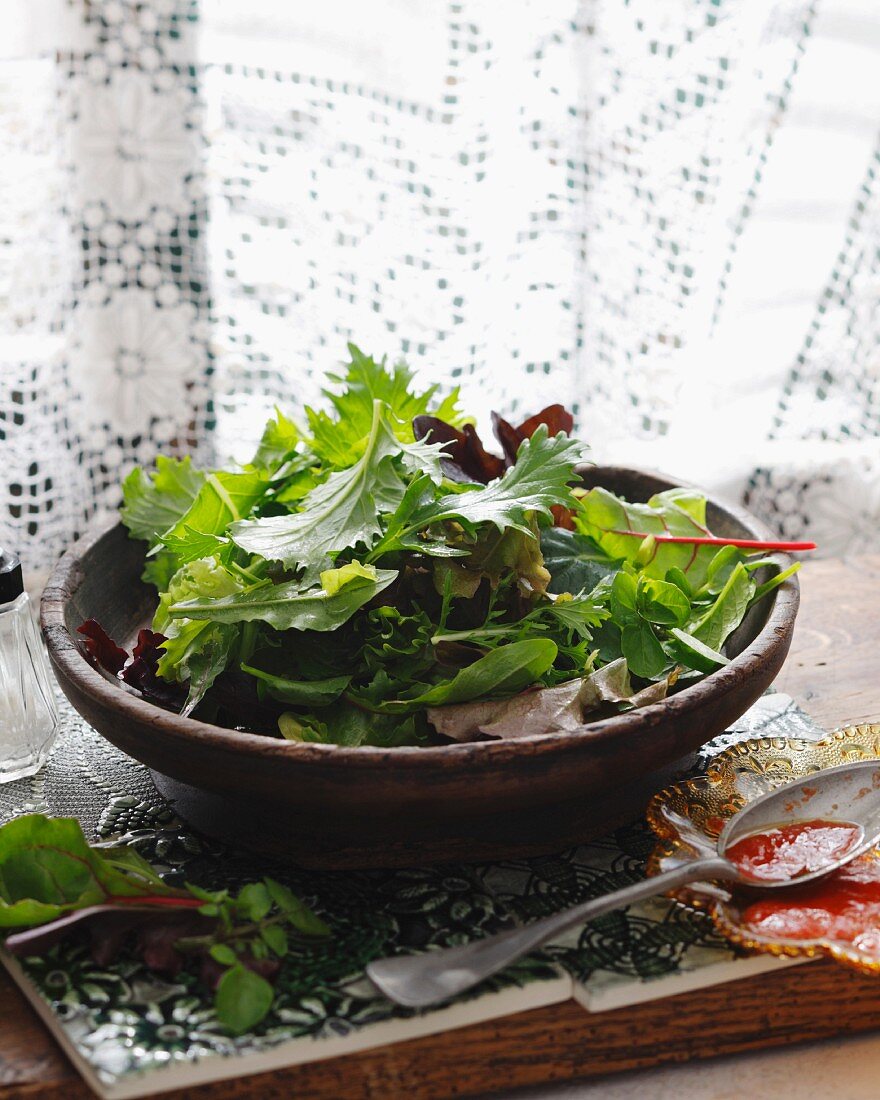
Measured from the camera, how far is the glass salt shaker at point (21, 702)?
0.82 meters

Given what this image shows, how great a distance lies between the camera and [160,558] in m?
0.89

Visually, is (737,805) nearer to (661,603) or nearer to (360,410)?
(661,603)

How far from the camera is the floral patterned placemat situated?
56cm

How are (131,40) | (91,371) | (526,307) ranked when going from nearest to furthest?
1. (131,40)
2. (91,371)
3. (526,307)

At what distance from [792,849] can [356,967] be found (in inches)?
10.3

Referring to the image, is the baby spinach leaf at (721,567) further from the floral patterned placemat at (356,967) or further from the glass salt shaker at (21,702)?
the glass salt shaker at (21,702)

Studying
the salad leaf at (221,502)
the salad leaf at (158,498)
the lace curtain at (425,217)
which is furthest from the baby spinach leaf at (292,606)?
the lace curtain at (425,217)

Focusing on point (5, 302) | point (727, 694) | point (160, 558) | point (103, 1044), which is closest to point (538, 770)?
point (727, 694)

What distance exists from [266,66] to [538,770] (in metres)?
0.99

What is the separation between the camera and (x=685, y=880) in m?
0.62

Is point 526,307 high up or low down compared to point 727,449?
up

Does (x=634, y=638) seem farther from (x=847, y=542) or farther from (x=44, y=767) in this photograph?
(x=847, y=542)

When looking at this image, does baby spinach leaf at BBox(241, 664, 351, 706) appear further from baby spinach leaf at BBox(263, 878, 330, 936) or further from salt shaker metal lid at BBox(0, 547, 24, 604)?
salt shaker metal lid at BBox(0, 547, 24, 604)

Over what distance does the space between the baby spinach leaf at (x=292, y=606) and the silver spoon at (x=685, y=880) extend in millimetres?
189
